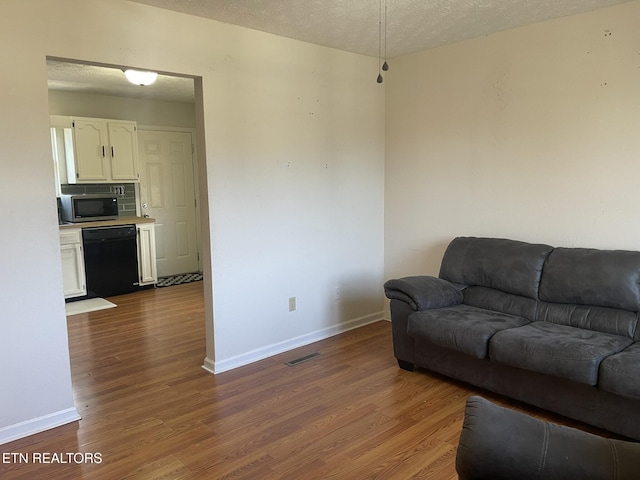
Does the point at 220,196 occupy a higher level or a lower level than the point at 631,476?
higher

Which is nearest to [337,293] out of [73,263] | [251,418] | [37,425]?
[251,418]

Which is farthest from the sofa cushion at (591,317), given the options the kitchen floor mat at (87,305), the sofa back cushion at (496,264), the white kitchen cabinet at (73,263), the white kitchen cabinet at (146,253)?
the white kitchen cabinet at (73,263)

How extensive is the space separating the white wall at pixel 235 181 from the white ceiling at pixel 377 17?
0.55 ft

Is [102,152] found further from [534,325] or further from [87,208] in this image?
[534,325]

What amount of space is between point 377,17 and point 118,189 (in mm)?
4199

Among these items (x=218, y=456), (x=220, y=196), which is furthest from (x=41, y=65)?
(x=218, y=456)

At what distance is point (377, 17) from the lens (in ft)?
10.2

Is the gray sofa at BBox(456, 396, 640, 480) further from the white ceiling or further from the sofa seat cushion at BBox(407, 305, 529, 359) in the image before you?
the white ceiling

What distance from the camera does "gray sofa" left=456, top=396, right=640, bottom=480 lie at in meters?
1.29

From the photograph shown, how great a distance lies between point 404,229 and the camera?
4316 mm

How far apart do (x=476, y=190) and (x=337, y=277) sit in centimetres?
139

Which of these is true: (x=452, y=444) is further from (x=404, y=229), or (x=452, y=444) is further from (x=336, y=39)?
(x=336, y=39)

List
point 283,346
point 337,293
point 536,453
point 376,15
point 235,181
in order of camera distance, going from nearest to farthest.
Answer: point 536,453 < point 376,15 < point 235,181 < point 283,346 < point 337,293

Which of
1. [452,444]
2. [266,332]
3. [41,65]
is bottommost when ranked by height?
[452,444]
